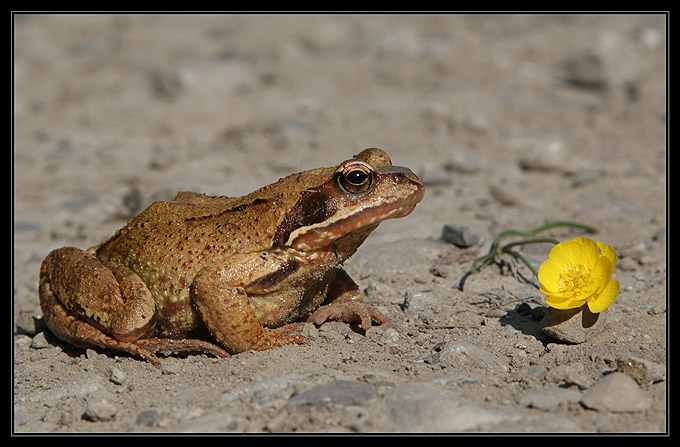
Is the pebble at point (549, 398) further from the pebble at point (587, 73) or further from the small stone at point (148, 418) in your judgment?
the pebble at point (587, 73)

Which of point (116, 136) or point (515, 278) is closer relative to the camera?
point (515, 278)

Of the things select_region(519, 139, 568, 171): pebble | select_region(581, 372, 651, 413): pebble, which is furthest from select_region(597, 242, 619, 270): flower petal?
select_region(519, 139, 568, 171): pebble

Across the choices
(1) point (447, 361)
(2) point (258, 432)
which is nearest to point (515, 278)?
(1) point (447, 361)

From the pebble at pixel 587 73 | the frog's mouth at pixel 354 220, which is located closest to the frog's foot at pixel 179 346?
the frog's mouth at pixel 354 220

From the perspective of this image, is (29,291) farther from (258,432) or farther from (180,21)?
(180,21)

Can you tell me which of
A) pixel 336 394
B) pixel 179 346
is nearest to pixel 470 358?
pixel 336 394

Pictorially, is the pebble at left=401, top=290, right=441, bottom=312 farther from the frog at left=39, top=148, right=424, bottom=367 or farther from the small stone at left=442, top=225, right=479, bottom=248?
the small stone at left=442, top=225, right=479, bottom=248

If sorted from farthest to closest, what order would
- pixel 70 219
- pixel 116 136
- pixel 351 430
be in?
pixel 116 136 → pixel 70 219 → pixel 351 430
